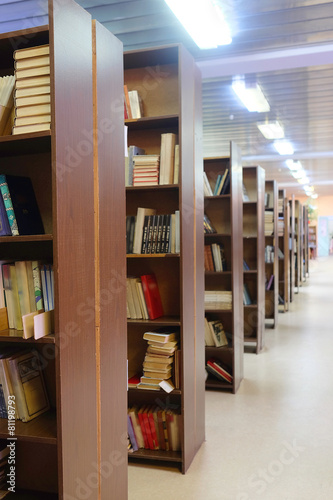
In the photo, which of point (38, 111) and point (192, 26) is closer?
point (38, 111)

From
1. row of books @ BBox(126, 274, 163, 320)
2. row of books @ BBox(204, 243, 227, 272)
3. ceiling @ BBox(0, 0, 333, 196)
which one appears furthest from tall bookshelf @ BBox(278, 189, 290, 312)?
row of books @ BBox(126, 274, 163, 320)

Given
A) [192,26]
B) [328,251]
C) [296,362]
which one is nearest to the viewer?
[192,26]

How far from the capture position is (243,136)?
A: 990 centimetres

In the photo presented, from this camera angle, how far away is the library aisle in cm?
300

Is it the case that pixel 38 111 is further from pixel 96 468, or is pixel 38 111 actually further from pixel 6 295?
pixel 96 468

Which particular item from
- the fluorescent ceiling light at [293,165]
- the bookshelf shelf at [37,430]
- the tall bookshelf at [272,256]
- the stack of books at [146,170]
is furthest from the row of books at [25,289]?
the fluorescent ceiling light at [293,165]

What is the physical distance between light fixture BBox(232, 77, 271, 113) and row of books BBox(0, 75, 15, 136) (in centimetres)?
478

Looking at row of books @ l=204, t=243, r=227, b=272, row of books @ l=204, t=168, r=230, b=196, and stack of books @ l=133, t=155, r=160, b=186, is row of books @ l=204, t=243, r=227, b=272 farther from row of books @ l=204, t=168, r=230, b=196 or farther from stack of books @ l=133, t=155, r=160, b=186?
stack of books @ l=133, t=155, r=160, b=186

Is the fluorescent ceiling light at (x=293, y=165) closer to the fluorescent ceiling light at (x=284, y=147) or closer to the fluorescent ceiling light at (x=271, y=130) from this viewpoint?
the fluorescent ceiling light at (x=284, y=147)

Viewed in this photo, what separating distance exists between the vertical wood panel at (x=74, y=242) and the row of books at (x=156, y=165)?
4.15 feet

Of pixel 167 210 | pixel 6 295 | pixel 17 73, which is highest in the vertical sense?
pixel 17 73

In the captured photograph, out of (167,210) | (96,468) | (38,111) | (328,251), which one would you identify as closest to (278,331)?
(167,210)

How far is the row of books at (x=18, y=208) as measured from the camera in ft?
6.54

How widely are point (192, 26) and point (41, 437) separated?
3376 mm
